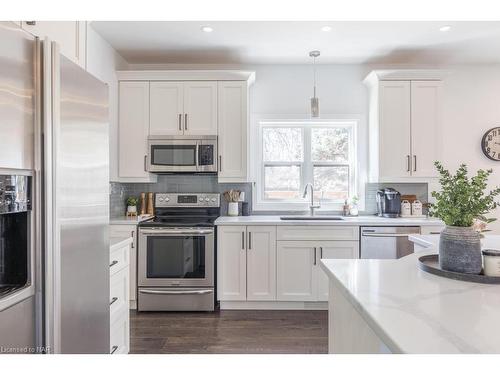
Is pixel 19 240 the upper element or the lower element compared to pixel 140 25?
lower

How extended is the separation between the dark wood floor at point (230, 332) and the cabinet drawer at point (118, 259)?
790mm

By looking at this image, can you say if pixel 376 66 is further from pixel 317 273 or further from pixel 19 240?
pixel 19 240

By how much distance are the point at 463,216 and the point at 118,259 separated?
179cm

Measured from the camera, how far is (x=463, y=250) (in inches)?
47.8

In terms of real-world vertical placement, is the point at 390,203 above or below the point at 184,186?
below

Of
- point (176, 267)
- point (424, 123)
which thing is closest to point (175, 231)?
point (176, 267)

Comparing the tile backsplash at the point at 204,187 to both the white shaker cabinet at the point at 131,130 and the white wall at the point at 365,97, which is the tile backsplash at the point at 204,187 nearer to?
the white wall at the point at 365,97

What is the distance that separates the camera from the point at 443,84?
12.4 feet

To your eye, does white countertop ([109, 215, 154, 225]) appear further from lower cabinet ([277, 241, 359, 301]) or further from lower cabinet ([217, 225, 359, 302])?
lower cabinet ([277, 241, 359, 301])

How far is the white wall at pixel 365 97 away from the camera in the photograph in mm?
3781

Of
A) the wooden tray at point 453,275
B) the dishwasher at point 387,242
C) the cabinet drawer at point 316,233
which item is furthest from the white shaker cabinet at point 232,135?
the wooden tray at point 453,275

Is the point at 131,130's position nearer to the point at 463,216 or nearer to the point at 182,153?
the point at 182,153
